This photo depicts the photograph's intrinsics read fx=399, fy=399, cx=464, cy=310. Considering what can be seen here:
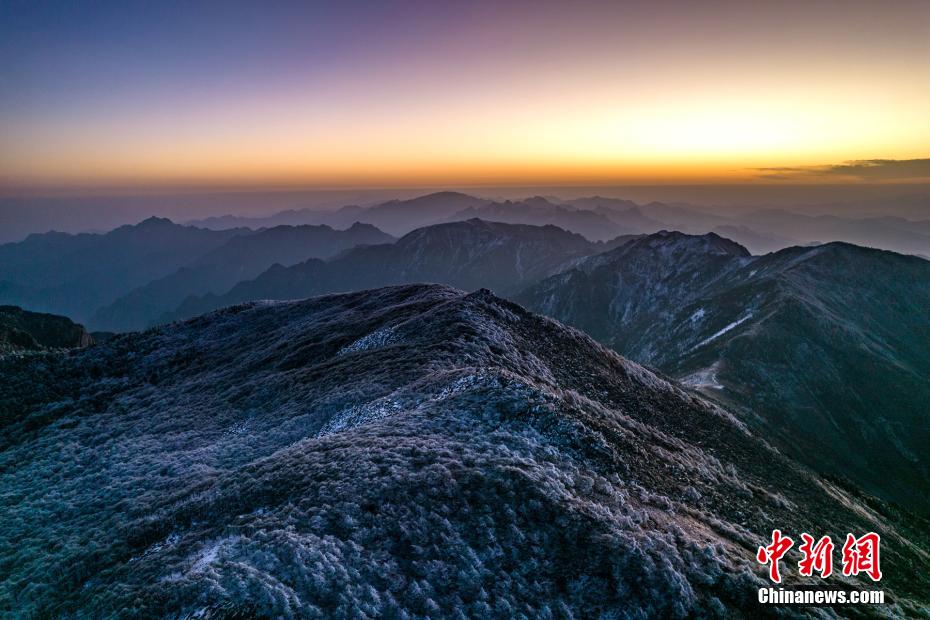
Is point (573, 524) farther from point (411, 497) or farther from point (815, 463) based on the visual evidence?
point (815, 463)

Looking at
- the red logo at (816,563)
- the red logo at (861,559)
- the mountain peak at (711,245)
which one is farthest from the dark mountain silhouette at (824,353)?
the red logo at (816,563)

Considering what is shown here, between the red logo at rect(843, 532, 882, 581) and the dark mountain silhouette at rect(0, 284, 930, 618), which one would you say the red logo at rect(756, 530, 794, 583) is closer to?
the dark mountain silhouette at rect(0, 284, 930, 618)

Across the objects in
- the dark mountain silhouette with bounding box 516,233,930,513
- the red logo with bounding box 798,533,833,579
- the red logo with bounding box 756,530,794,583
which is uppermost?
the red logo with bounding box 756,530,794,583

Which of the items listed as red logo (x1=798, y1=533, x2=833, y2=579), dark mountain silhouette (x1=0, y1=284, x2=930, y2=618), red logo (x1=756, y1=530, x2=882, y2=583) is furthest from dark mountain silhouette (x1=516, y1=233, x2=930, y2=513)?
red logo (x1=798, y1=533, x2=833, y2=579)

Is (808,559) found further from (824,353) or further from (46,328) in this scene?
(46,328)

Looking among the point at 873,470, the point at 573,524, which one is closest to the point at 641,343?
the point at 873,470

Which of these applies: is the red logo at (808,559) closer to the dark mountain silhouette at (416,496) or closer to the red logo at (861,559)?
the red logo at (861,559)
